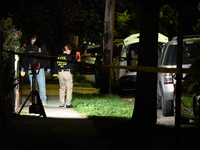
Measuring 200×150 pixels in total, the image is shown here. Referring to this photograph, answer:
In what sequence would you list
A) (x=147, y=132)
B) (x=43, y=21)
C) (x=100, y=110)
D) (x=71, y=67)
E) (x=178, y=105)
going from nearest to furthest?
(x=178, y=105)
(x=147, y=132)
(x=100, y=110)
(x=71, y=67)
(x=43, y=21)

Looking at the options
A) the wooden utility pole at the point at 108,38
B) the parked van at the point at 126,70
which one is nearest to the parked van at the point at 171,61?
the parked van at the point at 126,70

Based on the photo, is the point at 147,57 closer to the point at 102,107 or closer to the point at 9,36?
the point at 9,36

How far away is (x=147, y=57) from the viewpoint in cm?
945

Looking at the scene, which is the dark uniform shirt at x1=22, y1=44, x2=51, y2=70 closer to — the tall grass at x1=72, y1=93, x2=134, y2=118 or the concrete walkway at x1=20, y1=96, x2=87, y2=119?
the concrete walkway at x1=20, y1=96, x2=87, y2=119

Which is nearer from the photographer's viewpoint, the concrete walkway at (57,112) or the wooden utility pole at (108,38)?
the concrete walkway at (57,112)

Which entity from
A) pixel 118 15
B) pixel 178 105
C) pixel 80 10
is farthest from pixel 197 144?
pixel 118 15

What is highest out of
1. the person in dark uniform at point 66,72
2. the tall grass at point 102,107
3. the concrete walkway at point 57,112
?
the person in dark uniform at point 66,72

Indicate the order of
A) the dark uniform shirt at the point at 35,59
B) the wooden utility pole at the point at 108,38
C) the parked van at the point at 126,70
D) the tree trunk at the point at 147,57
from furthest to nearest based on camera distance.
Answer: the wooden utility pole at the point at 108,38 → the parked van at the point at 126,70 → the dark uniform shirt at the point at 35,59 → the tree trunk at the point at 147,57

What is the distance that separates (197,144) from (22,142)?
253 cm

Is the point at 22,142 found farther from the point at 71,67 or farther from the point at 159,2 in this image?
the point at 71,67

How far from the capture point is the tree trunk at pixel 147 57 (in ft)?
30.9

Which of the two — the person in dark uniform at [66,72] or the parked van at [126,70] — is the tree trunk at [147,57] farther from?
the parked van at [126,70]

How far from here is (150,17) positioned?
9398 millimetres

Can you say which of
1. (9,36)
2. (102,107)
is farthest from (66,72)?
(9,36)
